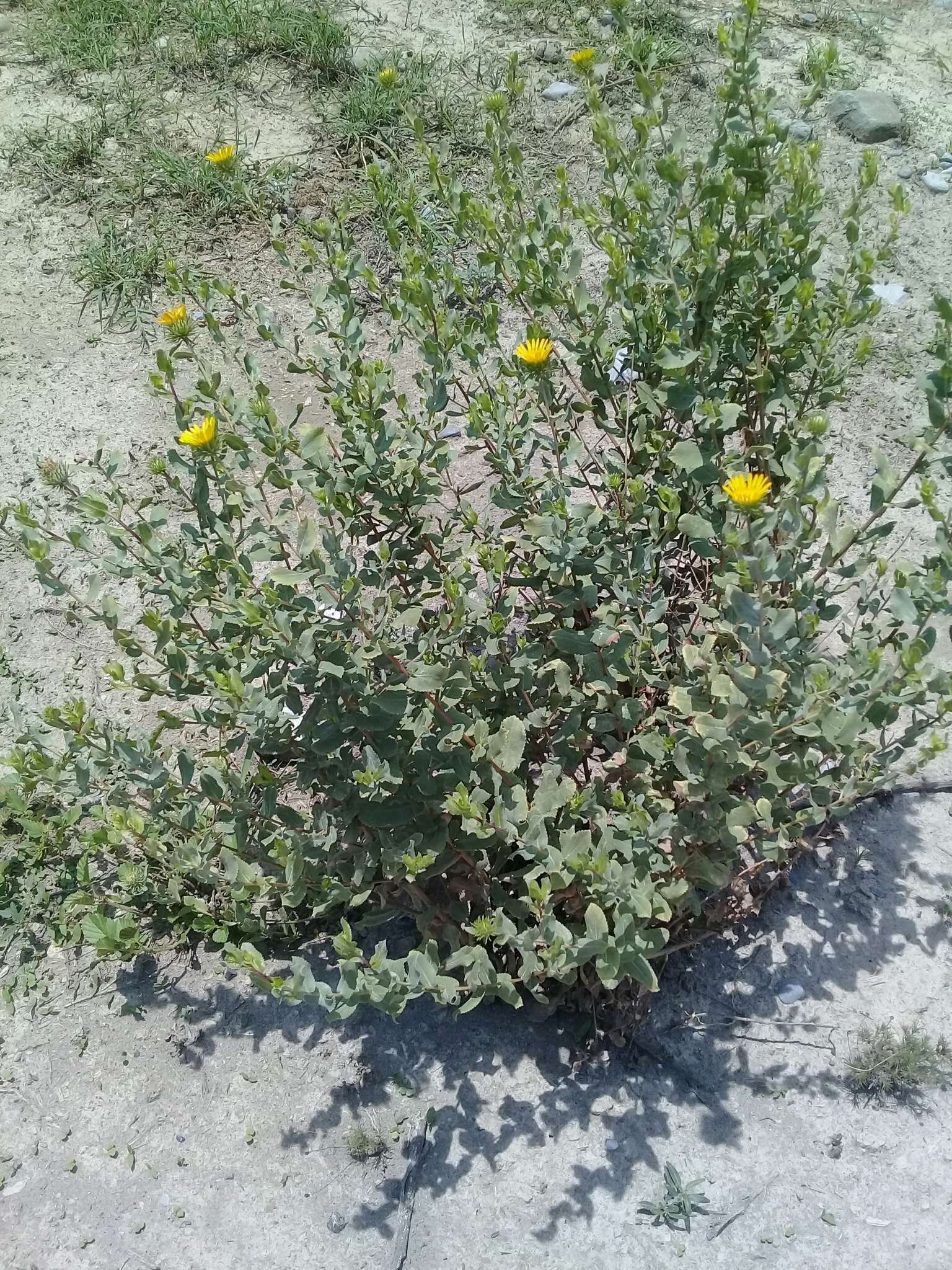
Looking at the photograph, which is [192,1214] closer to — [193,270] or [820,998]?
[820,998]

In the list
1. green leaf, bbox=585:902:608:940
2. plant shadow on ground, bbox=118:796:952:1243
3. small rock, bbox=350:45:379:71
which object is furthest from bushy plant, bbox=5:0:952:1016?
small rock, bbox=350:45:379:71

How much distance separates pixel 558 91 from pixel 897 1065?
434 centimetres

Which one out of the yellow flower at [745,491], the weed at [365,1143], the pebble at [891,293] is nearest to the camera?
the yellow flower at [745,491]

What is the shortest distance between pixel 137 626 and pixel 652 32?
3.74 metres

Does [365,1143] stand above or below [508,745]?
below

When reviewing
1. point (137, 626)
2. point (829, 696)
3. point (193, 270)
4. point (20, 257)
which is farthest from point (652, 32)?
point (829, 696)

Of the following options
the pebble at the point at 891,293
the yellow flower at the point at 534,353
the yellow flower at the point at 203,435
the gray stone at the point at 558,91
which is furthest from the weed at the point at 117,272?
the pebble at the point at 891,293

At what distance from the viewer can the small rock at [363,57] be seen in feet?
17.1

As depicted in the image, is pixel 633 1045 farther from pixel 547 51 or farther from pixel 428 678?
pixel 547 51

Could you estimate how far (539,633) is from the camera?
2.68 metres

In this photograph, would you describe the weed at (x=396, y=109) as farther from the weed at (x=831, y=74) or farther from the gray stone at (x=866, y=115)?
the gray stone at (x=866, y=115)

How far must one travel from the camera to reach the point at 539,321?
2.62m

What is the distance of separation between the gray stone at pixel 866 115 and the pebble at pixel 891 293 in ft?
3.50

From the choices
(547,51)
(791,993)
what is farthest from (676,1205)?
(547,51)
